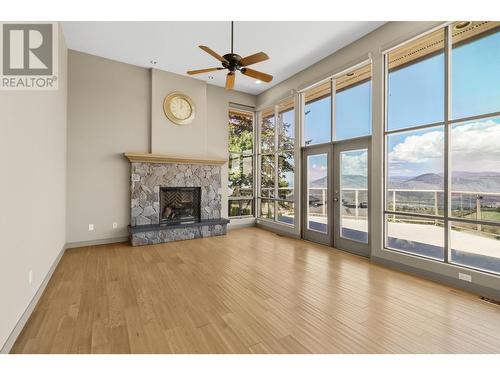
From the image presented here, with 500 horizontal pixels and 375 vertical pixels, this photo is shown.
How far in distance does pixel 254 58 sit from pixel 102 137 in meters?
3.60

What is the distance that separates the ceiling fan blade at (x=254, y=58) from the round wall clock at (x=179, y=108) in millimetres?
2850

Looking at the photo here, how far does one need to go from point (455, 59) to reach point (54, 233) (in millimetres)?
6107

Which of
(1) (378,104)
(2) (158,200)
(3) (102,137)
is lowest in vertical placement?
(2) (158,200)

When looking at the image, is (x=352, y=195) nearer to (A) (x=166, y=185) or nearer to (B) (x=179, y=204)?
(B) (x=179, y=204)

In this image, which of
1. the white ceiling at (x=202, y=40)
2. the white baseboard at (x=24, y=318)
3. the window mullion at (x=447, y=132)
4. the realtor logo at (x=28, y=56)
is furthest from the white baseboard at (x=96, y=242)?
the window mullion at (x=447, y=132)

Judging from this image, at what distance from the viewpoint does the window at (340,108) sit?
13.8 feet

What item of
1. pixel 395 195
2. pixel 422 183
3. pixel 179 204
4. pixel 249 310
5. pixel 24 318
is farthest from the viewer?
pixel 179 204

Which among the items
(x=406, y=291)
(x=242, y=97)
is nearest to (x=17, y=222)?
(x=406, y=291)

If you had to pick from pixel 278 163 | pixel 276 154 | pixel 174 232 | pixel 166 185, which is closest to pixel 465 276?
pixel 278 163

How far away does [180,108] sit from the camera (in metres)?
5.50

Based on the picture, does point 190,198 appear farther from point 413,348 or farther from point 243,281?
point 413,348

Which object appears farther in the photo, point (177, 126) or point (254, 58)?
point (177, 126)

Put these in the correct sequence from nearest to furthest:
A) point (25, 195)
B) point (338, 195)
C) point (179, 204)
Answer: point (25, 195) < point (338, 195) < point (179, 204)

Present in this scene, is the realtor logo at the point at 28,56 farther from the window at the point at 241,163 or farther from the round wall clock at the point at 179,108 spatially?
the window at the point at 241,163
